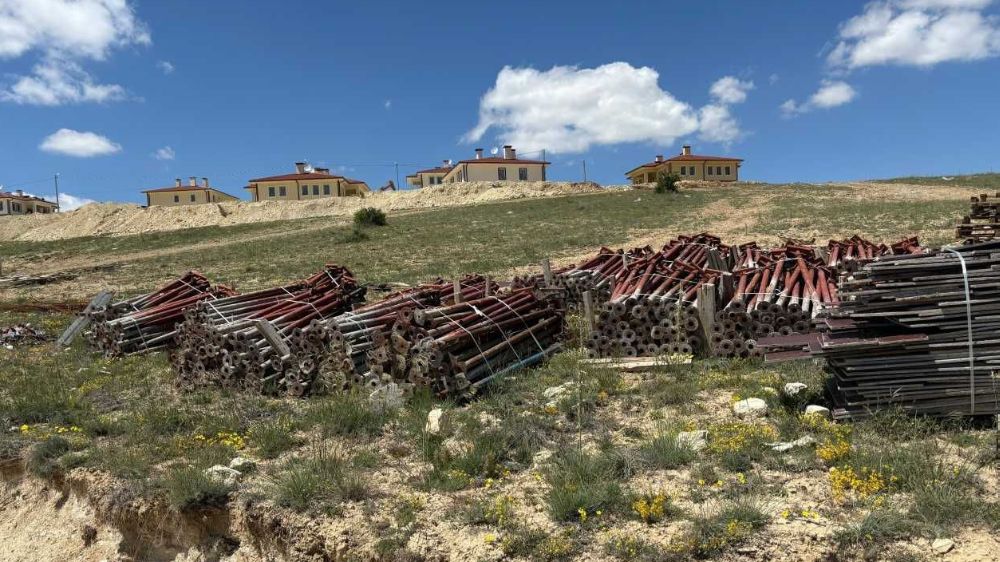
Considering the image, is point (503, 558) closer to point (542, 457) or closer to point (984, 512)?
point (542, 457)

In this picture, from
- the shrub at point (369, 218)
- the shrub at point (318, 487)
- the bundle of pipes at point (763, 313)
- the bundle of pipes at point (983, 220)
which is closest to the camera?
the shrub at point (318, 487)

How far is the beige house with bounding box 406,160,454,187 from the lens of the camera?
7944 centimetres

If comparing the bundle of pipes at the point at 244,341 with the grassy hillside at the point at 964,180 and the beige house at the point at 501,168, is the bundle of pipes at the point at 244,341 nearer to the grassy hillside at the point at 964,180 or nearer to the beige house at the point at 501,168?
the grassy hillside at the point at 964,180

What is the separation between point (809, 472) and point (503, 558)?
2.52 m

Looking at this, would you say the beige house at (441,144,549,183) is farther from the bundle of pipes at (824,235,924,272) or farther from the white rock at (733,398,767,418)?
the white rock at (733,398,767,418)

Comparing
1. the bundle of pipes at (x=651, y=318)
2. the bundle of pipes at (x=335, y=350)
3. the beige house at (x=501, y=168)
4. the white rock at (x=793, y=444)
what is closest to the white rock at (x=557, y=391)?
the bundle of pipes at (x=651, y=318)

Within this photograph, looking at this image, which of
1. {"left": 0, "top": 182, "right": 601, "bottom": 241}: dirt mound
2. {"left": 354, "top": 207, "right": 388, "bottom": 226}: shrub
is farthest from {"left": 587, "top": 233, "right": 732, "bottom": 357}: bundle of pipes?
{"left": 0, "top": 182, "right": 601, "bottom": 241}: dirt mound

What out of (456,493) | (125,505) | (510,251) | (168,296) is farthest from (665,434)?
(510,251)

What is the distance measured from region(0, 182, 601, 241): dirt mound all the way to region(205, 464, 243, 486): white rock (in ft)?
163

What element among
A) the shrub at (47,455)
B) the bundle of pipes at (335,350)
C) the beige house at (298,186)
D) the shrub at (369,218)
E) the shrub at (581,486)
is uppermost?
the beige house at (298,186)

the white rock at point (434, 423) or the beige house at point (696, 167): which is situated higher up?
the beige house at point (696, 167)

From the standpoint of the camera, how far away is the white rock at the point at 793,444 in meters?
5.45

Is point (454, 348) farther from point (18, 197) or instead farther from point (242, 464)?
point (18, 197)

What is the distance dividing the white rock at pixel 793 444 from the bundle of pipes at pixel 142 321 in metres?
9.04
